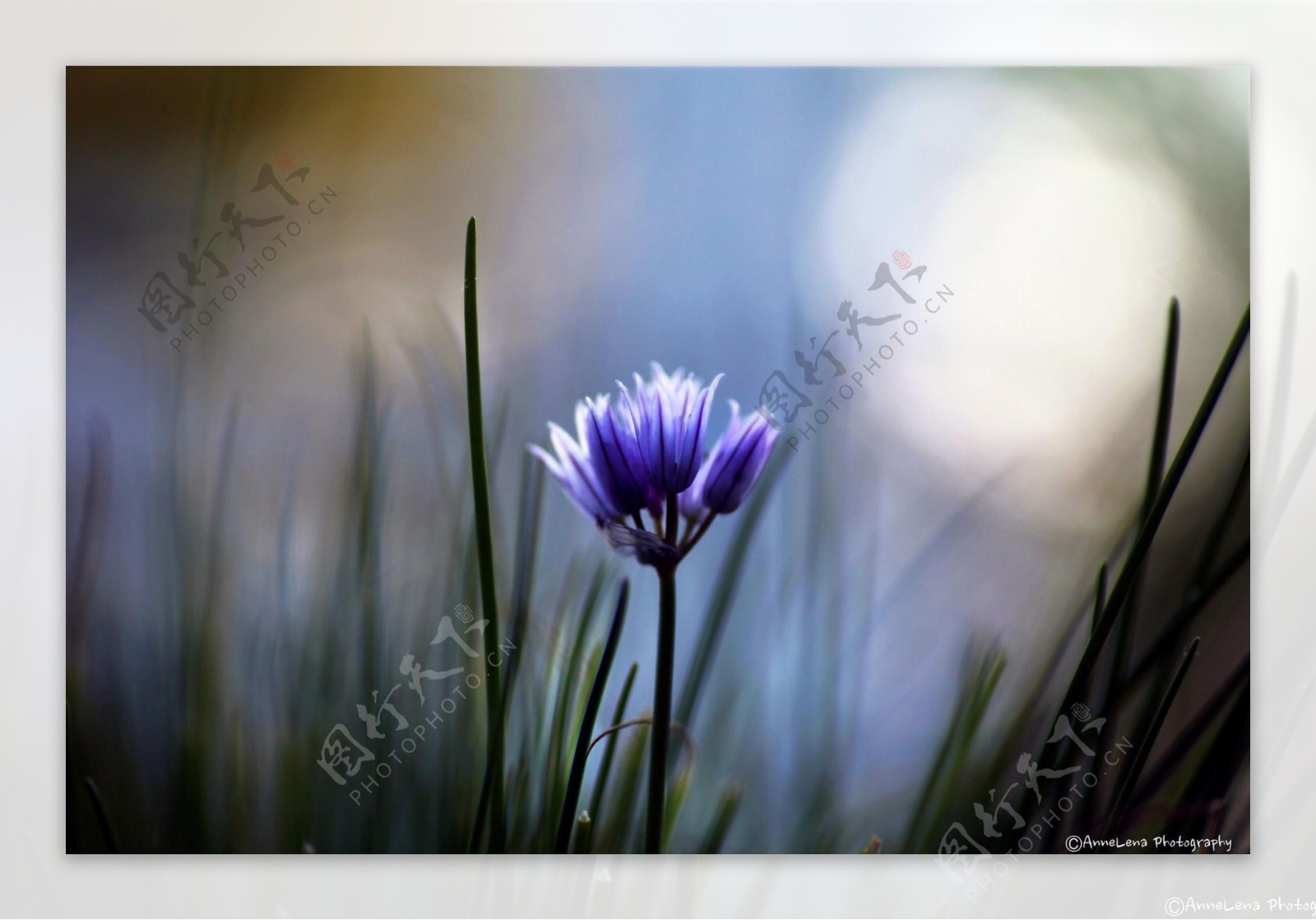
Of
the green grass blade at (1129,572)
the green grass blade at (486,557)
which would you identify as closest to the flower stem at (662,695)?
the green grass blade at (486,557)

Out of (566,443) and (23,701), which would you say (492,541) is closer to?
(566,443)

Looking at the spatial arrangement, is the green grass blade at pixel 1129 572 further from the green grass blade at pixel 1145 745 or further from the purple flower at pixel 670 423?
the purple flower at pixel 670 423

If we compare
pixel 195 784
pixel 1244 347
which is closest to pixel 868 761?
pixel 1244 347

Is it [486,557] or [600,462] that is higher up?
[600,462]

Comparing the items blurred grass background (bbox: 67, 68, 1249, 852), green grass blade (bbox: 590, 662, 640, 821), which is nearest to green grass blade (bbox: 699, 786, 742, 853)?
blurred grass background (bbox: 67, 68, 1249, 852)

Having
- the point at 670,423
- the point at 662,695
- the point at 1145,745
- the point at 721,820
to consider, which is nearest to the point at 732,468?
the point at 670,423

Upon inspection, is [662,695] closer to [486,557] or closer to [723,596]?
[723,596]

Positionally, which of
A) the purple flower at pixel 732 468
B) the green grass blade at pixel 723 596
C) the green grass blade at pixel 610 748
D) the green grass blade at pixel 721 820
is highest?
the purple flower at pixel 732 468
